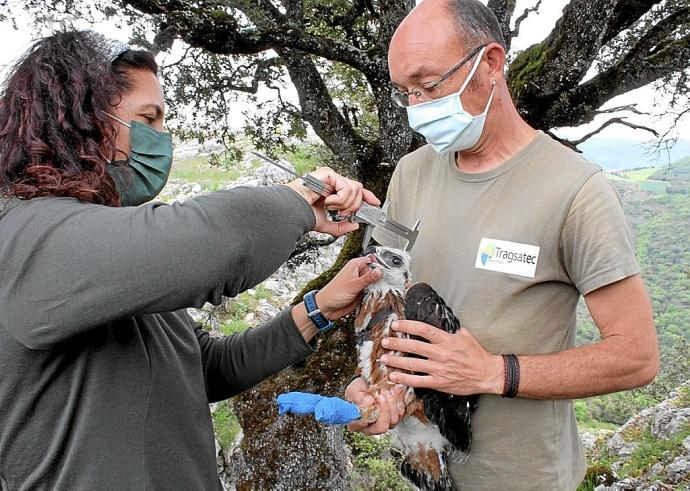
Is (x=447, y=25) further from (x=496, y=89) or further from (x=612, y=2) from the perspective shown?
(x=612, y=2)

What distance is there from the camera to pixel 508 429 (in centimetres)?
182

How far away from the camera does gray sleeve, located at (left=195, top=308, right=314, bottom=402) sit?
2.15 meters

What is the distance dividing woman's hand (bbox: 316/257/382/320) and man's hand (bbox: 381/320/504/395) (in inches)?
16.2

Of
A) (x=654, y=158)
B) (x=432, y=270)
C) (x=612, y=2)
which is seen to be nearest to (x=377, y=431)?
(x=432, y=270)

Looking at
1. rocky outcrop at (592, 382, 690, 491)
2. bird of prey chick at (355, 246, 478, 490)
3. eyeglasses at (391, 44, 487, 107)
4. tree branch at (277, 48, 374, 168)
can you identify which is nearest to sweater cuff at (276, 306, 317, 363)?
bird of prey chick at (355, 246, 478, 490)

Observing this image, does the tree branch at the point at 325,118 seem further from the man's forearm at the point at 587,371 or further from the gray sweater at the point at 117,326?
the man's forearm at the point at 587,371

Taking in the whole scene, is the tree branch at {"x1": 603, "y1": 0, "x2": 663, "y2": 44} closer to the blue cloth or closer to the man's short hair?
the man's short hair

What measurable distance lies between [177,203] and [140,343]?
0.57 meters

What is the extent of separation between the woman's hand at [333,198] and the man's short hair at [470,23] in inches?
29.8

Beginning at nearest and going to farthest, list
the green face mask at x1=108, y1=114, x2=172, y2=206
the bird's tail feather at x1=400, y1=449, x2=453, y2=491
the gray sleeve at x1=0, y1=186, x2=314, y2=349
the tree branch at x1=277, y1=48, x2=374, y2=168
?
the gray sleeve at x1=0, y1=186, x2=314, y2=349, the green face mask at x1=108, y1=114, x2=172, y2=206, the bird's tail feather at x1=400, y1=449, x2=453, y2=491, the tree branch at x1=277, y1=48, x2=374, y2=168

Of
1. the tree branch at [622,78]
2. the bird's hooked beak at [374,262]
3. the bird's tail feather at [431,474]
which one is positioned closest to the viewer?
the bird's tail feather at [431,474]

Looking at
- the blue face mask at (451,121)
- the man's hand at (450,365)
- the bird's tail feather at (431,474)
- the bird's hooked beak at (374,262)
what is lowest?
the bird's tail feather at (431,474)

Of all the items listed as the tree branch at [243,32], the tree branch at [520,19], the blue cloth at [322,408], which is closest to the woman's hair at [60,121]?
the blue cloth at [322,408]

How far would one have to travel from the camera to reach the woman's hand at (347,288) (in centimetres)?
208
